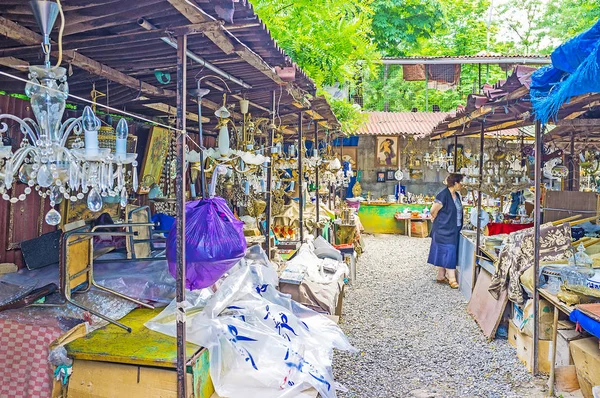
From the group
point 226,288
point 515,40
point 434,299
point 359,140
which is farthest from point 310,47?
point 515,40

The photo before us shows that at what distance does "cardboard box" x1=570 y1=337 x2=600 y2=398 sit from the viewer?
12.6 feet

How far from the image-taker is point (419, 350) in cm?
566

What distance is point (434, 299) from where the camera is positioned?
791 cm

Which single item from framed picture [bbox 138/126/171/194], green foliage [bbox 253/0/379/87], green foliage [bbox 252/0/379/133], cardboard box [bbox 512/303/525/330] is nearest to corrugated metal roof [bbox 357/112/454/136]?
green foliage [bbox 252/0/379/133]

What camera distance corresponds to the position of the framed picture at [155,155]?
6.76 m

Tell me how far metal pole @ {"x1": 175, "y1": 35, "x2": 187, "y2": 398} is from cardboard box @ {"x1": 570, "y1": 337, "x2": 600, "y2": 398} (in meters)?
3.11

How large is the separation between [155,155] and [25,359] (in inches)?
164

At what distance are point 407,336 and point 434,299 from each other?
1.95 meters

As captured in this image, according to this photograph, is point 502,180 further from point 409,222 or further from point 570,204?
point 409,222

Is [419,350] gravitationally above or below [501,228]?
below

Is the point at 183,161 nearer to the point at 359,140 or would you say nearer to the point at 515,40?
the point at 359,140

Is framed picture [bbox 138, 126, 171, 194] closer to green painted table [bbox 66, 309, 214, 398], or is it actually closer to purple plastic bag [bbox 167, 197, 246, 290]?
purple plastic bag [bbox 167, 197, 246, 290]

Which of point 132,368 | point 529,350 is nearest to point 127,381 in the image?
point 132,368

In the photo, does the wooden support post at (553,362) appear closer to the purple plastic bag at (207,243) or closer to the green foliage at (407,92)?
the purple plastic bag at (207,243)
